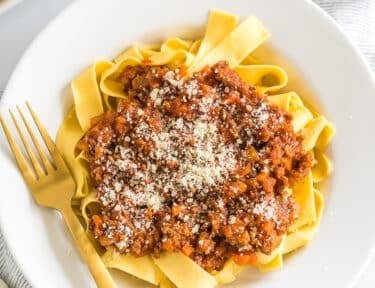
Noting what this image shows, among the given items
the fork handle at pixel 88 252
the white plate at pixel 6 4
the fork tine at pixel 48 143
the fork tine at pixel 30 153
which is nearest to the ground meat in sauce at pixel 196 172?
the fork handle at pixel 88 252

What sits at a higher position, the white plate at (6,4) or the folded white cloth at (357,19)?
the white plate at (6,4)

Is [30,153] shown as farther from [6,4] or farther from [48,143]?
[6,4]

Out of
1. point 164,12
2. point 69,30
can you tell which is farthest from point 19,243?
point 164,12

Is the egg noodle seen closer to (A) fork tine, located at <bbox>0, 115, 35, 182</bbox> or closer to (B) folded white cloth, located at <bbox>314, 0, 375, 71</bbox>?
(A) fork tine, located at <bbox>0, 115, 35, 182</bbox>

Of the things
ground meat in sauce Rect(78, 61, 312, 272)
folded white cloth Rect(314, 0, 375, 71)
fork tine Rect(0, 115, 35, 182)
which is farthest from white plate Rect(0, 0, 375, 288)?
folded white cloth Rect(314, 0, 375, 71)

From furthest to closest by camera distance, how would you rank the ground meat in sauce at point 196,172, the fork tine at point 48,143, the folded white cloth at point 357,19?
the folded white cloth at point 357,19
the fork tine at point 48,143
the ground meat in sauce at point 196,172

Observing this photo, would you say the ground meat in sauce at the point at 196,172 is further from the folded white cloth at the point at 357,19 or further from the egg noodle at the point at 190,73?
the folded white cloth at the point at 357,19

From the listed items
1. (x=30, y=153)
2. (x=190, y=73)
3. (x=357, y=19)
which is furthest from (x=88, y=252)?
(x=357, y=19)
